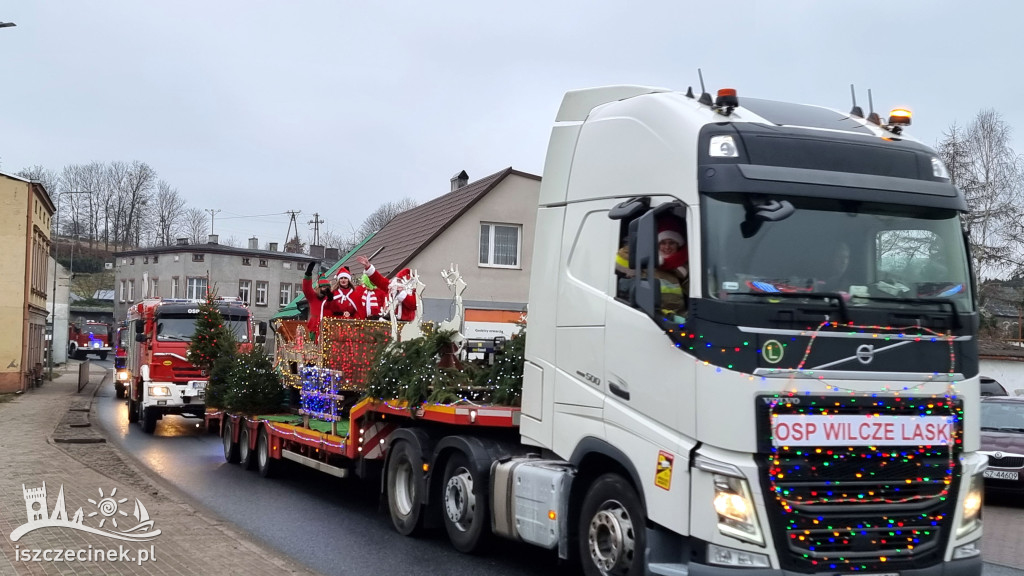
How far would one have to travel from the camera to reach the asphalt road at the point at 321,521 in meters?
8.02

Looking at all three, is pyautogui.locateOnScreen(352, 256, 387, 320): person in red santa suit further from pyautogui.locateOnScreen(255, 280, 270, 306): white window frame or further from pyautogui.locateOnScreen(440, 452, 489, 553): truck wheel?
pyautogui.locateOnScreen(255, 280, 270, 306): white window frame

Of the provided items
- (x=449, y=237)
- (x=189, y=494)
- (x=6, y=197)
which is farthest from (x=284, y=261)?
(x=189, y=494)

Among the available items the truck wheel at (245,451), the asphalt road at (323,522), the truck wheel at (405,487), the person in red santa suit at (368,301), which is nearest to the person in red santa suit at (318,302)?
the person in red santa suit at (368,301)

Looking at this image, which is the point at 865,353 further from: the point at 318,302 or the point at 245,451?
the point at 245,451

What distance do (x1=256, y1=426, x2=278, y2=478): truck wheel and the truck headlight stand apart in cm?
959

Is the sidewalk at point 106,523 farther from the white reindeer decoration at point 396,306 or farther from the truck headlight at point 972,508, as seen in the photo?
the truck headlight at point 972,508

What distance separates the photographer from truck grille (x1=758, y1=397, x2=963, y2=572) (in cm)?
529

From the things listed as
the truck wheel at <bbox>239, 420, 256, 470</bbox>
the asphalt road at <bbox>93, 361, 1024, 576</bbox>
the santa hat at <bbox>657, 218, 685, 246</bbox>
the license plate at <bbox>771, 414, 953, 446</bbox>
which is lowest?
the asphalt road at <bbox>93, 361, 1024, 576</bbox>

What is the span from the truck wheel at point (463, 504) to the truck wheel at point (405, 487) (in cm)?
31

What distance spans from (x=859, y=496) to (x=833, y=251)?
1404 mm

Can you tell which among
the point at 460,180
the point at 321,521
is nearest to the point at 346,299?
the point at 321,521

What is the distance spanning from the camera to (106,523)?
8656mm

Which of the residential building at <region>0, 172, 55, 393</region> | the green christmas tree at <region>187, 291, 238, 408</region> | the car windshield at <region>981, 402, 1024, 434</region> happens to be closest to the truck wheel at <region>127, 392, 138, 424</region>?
the green christmas tree at <region>187, 291, 238, 408</region>

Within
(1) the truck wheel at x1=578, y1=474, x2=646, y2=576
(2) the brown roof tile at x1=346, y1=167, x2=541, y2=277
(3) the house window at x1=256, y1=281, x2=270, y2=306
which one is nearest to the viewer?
(1) the truck wheel at x1=578, y1=474, x2=646, y2=576
